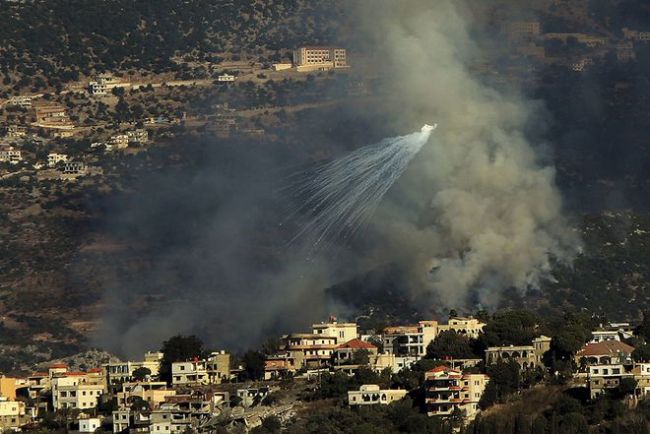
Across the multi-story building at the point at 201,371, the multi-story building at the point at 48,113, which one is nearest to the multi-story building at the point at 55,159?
the multi-story building at the point at 48,113

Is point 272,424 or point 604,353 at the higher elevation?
point 604,353

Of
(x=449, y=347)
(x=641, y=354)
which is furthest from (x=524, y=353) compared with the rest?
(x=641, y=354)

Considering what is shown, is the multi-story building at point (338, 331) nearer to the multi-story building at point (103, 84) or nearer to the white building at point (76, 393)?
the white building at point (76, 393)

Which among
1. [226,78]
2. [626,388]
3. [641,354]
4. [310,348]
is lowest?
[626,388]

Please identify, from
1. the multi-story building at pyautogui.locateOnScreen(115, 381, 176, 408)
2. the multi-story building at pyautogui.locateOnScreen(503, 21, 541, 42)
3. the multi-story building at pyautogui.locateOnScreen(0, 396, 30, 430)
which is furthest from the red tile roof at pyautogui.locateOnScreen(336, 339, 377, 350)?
the multi-story building at pyautogui.locateOnScreen(503, 21, 541, 42)

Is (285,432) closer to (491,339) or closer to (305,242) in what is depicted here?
(491,339)

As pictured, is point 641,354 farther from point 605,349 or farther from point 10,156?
point 10,156

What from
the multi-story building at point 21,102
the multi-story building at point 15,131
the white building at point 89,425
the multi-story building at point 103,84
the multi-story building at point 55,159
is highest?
the multi-story building at point 103,84
